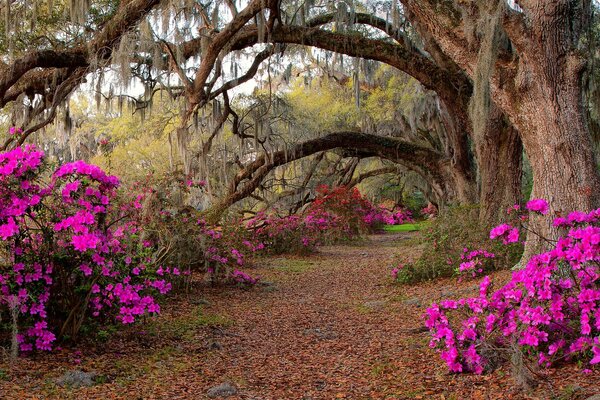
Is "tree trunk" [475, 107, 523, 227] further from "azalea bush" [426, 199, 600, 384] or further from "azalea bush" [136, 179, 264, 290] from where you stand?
"azalea bush" [426, 199, 600, 384]

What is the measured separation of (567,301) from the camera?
135 inches

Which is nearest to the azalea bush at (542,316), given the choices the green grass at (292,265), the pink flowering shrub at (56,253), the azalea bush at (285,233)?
the pink flowering shrub at (56,253)

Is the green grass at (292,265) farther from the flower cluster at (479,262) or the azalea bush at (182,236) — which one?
the flower cluster at (479,262)

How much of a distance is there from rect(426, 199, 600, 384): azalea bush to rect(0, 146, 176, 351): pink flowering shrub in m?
2.35

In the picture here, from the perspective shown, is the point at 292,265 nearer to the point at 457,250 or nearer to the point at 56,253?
the point at 457,250

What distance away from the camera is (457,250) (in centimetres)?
799

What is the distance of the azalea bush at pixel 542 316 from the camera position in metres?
3.22

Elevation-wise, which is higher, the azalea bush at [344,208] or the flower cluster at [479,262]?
the azalea bush at [344,208]

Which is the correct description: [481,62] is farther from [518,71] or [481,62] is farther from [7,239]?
[7,239]

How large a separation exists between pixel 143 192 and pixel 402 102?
1112 centimetres

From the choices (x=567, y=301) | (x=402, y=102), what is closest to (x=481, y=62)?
(x=567, y=301)

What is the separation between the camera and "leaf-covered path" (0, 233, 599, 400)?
347 centimetres

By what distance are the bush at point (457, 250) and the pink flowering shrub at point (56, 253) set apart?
4393 mm

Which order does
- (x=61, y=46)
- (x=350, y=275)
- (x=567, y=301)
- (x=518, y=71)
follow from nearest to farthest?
(x=567, y=301), (x=518, y=71), (x=61, y=46), (x=350, y=275)
